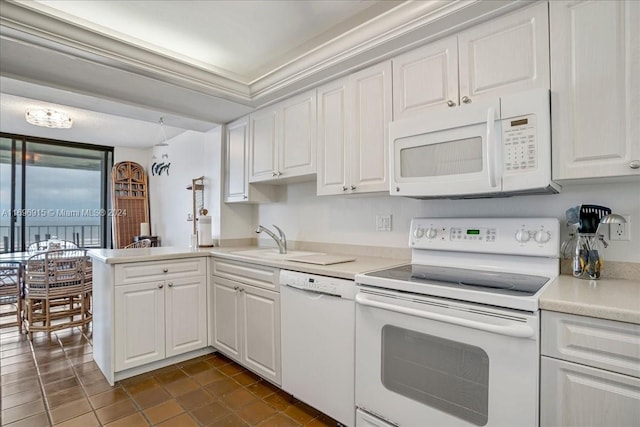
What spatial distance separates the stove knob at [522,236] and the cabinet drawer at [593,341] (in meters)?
0.57

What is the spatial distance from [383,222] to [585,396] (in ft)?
4.72

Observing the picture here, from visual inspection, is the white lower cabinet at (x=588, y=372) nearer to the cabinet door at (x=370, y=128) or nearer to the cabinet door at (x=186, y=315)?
the cabinet door at (x=370, y=128)

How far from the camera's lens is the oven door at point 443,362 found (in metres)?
1.21

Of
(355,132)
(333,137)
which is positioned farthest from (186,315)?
(355,132)

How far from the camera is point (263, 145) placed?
2.95m

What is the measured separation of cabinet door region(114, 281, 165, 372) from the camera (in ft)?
7.93

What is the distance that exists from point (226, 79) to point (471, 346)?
2413 mm

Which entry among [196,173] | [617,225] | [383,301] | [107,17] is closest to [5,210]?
[196,173]

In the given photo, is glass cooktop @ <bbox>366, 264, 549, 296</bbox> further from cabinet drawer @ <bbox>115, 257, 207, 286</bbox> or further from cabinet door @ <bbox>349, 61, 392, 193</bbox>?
cabinet drawer @ <bbox>115, 257, 207, 286</bbox>

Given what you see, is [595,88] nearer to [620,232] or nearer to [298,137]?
[620,232]

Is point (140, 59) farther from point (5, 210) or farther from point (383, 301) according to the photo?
point (5, 210)

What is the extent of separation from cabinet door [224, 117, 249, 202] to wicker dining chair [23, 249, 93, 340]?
1.66 metres

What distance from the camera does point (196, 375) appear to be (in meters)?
2.54

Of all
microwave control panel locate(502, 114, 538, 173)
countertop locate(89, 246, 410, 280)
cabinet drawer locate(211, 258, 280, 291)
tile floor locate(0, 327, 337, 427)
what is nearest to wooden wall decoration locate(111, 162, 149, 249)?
tile floor locate(0, 327, 337, 427)
